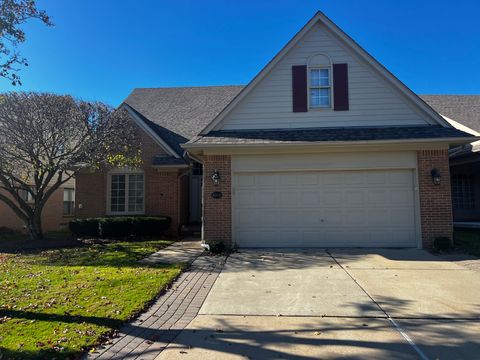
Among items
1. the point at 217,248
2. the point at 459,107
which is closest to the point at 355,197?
the point at 217,248

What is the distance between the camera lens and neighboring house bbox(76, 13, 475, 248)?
1141 cm

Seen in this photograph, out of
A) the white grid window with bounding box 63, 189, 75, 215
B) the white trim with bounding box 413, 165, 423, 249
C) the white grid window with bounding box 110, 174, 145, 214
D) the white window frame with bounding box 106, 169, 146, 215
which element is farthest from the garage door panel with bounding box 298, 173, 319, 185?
the white grid window with bounding box 63, 189, 75, 215

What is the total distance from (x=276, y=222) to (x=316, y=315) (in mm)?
6151

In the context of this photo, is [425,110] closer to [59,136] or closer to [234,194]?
[234,194]

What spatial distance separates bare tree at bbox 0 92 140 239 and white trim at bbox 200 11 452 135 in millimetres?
3698

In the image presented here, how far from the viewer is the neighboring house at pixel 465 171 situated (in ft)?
49.5

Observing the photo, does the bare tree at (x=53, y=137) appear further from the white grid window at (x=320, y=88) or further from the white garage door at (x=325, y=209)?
the white grid window at (x=320, y=88)

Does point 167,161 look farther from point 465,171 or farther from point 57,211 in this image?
point 465,171

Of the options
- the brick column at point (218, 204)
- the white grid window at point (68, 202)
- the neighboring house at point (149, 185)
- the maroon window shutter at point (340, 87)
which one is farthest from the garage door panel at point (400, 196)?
the white grid window at point (68, 202)

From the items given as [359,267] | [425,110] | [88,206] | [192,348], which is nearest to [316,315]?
[192,348]

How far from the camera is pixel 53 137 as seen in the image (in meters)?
12.7

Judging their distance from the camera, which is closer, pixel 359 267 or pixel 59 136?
pixel 359 267

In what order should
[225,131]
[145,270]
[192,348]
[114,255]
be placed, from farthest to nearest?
[225,131], [114,255], [145,270], [192,348]

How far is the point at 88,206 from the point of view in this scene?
16.7m
